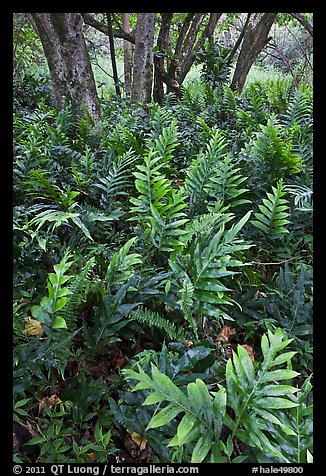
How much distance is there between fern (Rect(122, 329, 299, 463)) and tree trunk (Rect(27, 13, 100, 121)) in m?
2.99

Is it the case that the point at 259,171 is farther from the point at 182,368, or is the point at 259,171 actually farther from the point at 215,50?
the point at 215,50

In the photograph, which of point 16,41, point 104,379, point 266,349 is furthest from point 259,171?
point 16,41

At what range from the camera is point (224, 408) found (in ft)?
4.81

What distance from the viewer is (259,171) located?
2703 millimetres

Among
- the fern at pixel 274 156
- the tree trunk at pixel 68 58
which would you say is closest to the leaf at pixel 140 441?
the fern at pixel 274 156

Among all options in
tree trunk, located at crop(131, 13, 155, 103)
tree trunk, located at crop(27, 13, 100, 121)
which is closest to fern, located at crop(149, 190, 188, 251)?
tree trunk, located at crop(27, 13, 100, 121)

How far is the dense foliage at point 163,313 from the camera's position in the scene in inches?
58.4

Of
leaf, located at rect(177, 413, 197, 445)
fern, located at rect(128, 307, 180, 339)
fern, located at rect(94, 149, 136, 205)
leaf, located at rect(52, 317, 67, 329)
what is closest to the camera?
leaf, located at rect(177, 413, 197, 445)

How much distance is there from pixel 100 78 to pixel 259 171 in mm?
7643

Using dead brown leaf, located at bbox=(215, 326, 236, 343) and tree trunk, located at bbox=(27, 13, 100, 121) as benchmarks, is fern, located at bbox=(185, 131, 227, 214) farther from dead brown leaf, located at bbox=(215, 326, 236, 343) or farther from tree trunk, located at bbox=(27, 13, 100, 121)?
tree trunk, located at bbox=(27, 13, 100, 121)

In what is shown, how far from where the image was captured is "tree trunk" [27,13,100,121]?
341 centimetres

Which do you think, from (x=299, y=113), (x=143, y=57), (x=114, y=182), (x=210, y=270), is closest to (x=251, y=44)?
(x=143, y=57)

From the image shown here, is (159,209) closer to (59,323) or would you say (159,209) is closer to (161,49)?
(59,323)

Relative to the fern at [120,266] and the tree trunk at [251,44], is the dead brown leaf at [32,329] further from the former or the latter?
the tree trunk at [251,44]
